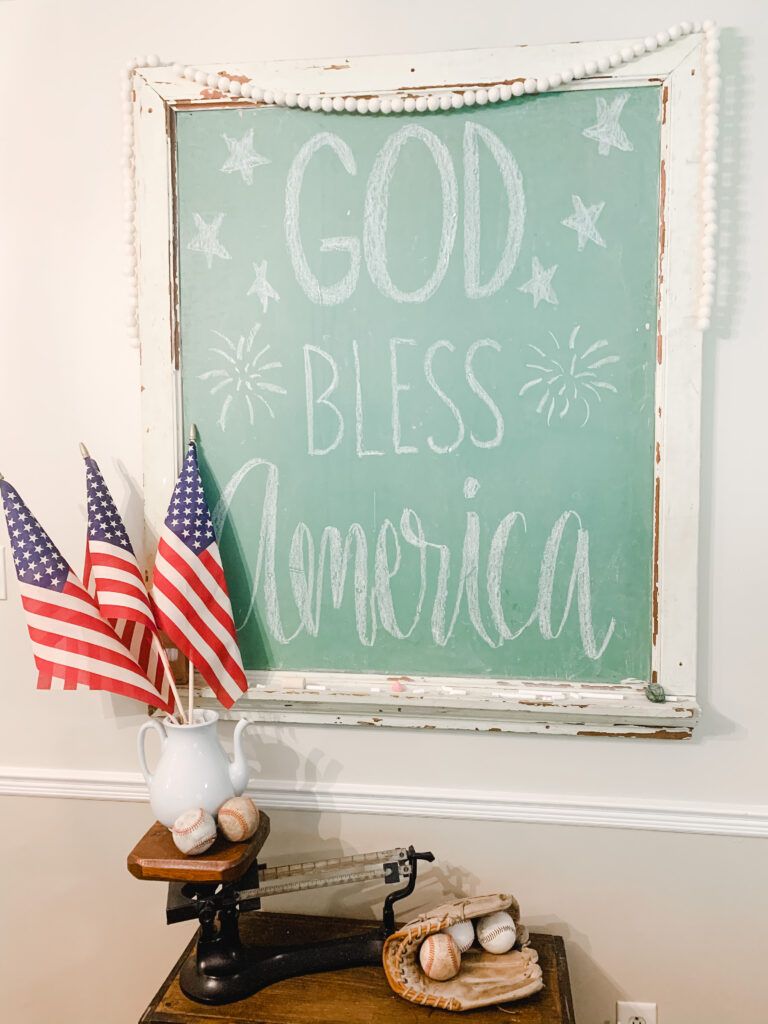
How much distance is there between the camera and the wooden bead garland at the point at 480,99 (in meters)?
1.29

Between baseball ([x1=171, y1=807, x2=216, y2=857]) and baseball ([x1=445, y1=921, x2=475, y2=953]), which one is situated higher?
baseball ([x1=171, y1=807, x2=216, y2=857])

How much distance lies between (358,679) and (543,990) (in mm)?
Answer: 608

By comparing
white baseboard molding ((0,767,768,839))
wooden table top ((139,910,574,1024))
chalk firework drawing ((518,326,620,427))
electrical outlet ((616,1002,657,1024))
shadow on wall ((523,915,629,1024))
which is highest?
chalk firework drawing ((518,326,620,427))

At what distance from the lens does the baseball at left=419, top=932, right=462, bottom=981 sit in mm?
1239

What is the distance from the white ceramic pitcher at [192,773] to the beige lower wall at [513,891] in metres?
0.27

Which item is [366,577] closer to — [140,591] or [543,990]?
[140,591]

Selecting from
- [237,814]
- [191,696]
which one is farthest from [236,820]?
[191,696]

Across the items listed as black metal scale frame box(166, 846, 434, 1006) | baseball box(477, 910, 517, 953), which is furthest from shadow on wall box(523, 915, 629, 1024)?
black metal scale frame box(166, 846, 434, 1006)

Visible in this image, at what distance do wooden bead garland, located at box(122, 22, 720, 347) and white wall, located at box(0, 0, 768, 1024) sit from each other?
0.16 feet

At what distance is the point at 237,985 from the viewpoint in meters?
1.27

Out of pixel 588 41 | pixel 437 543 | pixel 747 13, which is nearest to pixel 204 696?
pixel 437 543

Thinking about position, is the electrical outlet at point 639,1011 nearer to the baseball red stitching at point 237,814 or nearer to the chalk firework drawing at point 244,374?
the baseball red stitching at point 237,814

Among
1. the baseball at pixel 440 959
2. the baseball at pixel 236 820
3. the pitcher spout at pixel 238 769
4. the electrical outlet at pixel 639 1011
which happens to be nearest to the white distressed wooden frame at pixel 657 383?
the pitcher spout at pixel 238 769

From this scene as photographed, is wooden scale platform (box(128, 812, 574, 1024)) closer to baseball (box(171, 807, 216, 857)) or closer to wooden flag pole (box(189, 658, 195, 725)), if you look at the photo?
baseball (box(171, 807, 216, 857))
